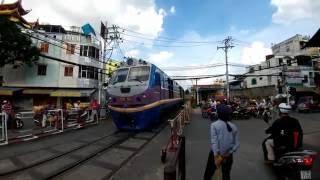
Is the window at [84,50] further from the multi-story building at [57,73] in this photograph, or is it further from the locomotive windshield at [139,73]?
the locomotive windshield at [139,73]

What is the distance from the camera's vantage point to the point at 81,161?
8.25m

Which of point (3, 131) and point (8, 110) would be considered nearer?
point (3, 131)

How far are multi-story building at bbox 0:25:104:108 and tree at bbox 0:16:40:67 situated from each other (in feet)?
6.47

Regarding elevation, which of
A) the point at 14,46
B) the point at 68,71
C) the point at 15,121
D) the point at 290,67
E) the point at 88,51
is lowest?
the point at 15,121

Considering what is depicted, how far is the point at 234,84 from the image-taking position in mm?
67562

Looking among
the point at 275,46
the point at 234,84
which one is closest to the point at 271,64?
the point at 275,46

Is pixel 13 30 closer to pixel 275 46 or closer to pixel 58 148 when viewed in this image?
pixel 58 148

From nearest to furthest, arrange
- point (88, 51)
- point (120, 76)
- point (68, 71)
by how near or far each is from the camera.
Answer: point (120, 76)
point (68, 71)
point (88, 51)

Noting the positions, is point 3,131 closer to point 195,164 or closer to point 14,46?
point 195,164

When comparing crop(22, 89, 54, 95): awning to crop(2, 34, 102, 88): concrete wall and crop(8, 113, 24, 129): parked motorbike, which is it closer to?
crop(2, 34, 102, 88): concrete wall

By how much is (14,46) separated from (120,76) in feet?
65.9

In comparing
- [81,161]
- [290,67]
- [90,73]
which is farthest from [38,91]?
[290,67]

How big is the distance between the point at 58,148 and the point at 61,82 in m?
26.4

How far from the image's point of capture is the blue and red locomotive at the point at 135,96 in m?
13.2
